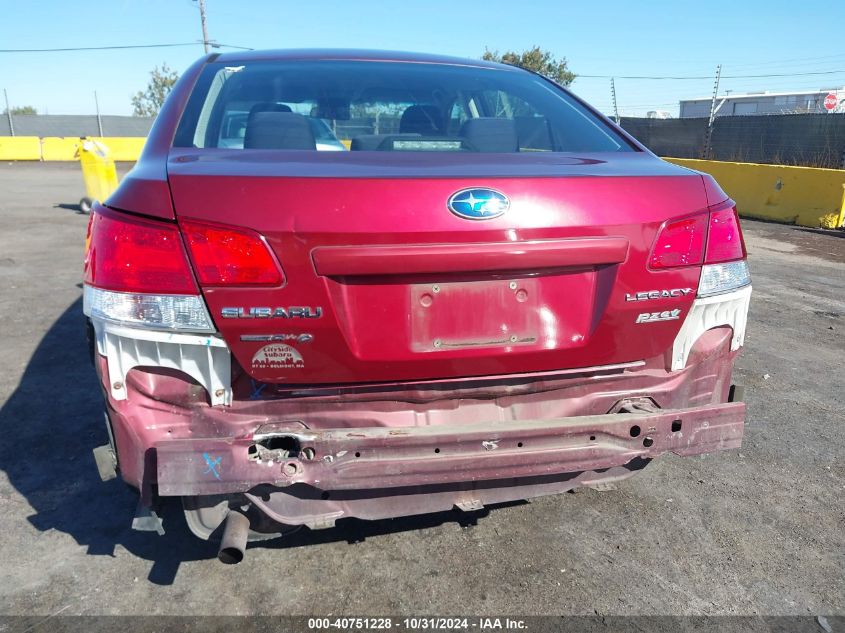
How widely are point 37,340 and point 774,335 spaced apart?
225 inches

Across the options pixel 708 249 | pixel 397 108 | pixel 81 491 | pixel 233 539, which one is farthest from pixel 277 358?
pixel 81 491

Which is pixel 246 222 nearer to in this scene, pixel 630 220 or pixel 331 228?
pixel 331 228

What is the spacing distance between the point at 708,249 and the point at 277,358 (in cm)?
141

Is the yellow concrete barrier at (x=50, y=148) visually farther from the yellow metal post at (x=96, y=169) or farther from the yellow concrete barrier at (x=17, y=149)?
the yellow metal post at (x=96, y=169)

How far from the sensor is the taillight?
5.84 ft

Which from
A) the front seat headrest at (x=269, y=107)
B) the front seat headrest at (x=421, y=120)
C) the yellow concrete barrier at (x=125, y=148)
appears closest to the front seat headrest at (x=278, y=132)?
the front seat headrest at (x=269, y=107)

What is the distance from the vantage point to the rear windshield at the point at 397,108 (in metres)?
2.62

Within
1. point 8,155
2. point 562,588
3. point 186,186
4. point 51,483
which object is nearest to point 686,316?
point 562,588

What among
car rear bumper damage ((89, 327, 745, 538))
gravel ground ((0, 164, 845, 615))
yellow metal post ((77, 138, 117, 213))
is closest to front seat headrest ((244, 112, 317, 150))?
car rear bumper damage ((89, 327, 745, 538))

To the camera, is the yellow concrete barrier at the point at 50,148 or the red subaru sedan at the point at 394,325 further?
the yellow concrete barrier at the point at 50,148

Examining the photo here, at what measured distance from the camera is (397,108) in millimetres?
2957

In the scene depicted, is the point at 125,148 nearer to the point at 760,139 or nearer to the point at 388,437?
the point at 760,139

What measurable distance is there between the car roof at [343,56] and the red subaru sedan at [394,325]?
816 mm

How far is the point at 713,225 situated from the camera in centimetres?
217
